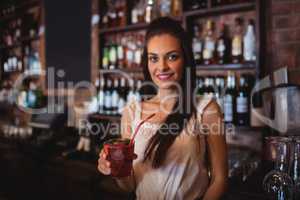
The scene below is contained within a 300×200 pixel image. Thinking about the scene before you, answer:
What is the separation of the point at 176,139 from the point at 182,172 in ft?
0.43

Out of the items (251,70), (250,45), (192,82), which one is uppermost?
(250,45)

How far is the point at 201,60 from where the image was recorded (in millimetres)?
2281

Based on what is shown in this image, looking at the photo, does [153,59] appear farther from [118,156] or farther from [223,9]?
[223,9]

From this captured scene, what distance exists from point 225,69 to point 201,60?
19cm

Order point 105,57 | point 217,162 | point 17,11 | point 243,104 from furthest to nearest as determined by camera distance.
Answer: point 17,11
point 105,57
point 243,104
point 217,162

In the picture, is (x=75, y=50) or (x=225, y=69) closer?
(x=225, y=69)

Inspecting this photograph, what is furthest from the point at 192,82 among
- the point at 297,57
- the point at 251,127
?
the point at 297,57

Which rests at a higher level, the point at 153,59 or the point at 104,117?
the point at 153,59

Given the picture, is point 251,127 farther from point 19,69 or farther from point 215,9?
point 19,69

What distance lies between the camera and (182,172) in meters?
1.17

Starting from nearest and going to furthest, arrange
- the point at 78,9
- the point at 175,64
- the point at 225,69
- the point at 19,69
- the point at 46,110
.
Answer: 1. the point at 175,64
2. the point at 225,69
3. the point at 78,9
4. the point at 46,110
5. the point at 19,69

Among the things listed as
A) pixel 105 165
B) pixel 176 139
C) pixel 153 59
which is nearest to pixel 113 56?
pixel 153 59

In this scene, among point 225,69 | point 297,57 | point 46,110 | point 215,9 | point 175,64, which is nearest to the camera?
point 175,64

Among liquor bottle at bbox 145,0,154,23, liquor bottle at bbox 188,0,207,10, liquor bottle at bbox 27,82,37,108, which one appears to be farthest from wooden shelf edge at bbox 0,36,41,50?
liquor bottle at bbox 188,0,207,10
